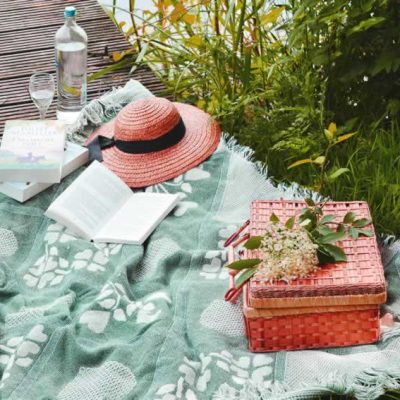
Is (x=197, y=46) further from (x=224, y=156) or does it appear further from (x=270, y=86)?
(x=224, y=156)

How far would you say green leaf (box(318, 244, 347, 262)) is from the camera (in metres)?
2.27

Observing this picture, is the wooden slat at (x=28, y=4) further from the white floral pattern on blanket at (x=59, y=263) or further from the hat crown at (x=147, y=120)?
the white floral pattern on blanket at (x=59, y=263)

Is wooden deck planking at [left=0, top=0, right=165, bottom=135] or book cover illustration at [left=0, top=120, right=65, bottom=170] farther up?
book cover illustration at [left=0, top=120, right=65, bottom=170]

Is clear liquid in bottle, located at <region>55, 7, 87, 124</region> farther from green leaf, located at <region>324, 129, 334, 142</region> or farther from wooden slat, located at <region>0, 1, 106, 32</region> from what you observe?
green leaf, located at <region>324, 129, 334, 142</region>

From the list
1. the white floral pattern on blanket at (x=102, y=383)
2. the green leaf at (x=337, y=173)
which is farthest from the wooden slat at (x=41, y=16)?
the white floral pattern on blanket at (x=102, y=383)

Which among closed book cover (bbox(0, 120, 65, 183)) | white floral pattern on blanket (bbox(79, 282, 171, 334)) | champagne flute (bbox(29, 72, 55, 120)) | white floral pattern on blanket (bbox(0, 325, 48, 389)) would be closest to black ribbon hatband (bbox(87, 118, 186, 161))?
closed book cover (bbox(0, 120, 65, 183))

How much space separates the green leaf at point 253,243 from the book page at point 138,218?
1.40 ft

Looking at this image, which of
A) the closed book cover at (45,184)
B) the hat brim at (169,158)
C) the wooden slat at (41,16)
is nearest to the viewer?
the closed book cover at (45,184)

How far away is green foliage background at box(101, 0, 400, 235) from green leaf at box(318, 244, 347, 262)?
1.34ft

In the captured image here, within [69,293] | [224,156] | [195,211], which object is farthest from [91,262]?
[224,156]

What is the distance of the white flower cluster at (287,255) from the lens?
7.33 feet

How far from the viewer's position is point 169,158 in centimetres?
294

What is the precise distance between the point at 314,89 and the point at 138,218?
2.50 feet

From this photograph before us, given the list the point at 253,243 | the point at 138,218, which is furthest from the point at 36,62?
the point at 253,243
